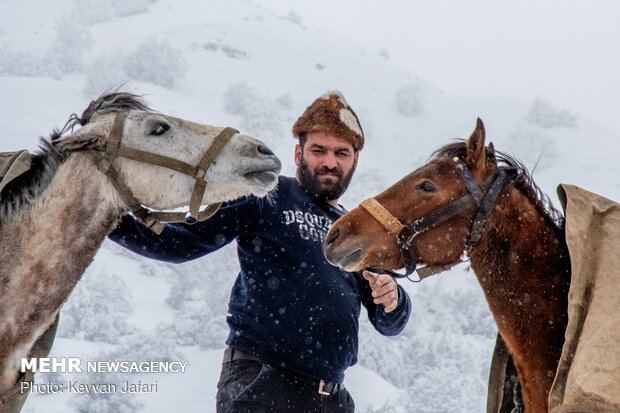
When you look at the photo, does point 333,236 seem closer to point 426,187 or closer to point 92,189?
point 426,187

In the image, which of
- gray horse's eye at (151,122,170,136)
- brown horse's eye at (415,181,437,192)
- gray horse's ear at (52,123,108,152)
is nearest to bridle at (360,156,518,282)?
brown horse's eye at (415,181,437,192)

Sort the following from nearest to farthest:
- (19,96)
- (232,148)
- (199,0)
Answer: (232,148), (19,96), (199,0)

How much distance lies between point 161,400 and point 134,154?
8.02 m

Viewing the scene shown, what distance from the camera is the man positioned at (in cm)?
300

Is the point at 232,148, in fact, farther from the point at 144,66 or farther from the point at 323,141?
the point at 144,66

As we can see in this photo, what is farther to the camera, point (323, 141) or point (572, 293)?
point (323, 141)

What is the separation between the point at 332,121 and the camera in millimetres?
3676

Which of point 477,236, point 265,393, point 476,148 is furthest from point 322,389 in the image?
point 476,148

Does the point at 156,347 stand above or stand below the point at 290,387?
above

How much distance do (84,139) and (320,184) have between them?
4.51ft

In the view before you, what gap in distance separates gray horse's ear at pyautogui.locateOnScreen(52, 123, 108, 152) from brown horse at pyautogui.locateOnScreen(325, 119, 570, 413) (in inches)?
51.4

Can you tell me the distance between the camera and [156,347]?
41.6 ft

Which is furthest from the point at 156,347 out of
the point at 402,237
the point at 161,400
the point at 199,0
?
the point at 199,0

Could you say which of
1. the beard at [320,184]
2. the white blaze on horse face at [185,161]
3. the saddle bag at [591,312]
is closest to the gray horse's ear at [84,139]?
the white blaze on horse face at [185,161]
